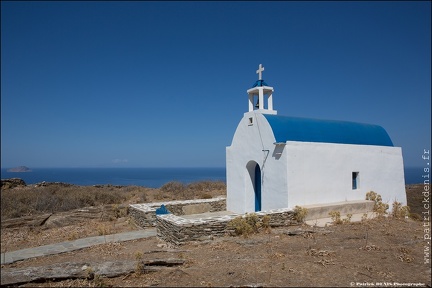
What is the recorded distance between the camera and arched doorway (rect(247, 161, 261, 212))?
13336 mm

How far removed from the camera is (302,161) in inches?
460

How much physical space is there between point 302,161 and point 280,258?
5490 mm

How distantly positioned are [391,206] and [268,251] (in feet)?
31.5

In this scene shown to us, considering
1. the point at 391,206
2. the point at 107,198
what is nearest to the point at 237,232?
the point at 391,206

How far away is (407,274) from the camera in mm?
5801

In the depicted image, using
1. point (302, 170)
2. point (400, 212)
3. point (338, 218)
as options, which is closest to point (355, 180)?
point (400, 212)

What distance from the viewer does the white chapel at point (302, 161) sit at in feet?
38.1

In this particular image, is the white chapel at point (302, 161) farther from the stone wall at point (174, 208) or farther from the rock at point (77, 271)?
the rock at point (77, 271)

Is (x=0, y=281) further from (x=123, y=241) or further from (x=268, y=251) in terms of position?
(x=268, y=251)

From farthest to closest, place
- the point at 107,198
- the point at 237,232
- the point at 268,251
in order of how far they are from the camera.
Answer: the point at 107,198 → the point at 237,232 → the point at 268,251

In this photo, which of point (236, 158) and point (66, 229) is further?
point (236, 158)

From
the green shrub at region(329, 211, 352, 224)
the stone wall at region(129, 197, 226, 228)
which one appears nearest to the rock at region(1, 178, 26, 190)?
the stone wall at region(129, 197, 226, 228)

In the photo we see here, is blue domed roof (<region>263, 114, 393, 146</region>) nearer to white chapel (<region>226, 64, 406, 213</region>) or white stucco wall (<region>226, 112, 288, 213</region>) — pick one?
white chapel (<region>226, 64, 406, 213</region>)

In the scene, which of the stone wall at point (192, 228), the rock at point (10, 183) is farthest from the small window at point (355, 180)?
the rock at point (10, 183)
